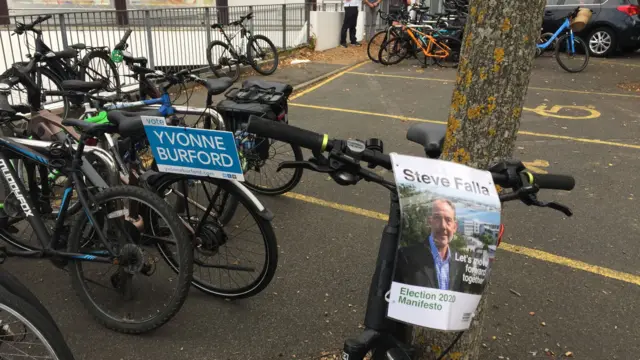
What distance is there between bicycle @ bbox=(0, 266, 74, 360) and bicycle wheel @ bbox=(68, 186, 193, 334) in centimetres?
68

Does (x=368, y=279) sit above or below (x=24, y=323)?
below

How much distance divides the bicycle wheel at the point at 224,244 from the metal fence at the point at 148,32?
382cm

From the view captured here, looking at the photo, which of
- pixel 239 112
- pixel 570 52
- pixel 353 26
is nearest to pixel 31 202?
pixel 239 112

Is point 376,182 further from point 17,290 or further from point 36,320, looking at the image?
point 17,290

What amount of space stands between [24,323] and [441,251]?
59.0 inches

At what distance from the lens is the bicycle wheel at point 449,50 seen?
11.0 metres

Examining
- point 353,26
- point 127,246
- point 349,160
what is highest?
point 349,160

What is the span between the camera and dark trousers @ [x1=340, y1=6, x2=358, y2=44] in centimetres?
1278

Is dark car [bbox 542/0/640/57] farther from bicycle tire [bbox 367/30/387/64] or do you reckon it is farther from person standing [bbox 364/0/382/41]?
person standing [bbox 364/0/382/41]

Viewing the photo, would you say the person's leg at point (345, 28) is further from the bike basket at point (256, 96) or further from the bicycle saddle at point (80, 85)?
→ the bicycle saddle at point (80, 85)

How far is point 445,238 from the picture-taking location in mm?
1295

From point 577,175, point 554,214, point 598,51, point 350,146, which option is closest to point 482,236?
point 350,146

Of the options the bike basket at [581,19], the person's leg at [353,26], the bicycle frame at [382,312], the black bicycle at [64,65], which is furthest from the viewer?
the person's leg at [353,26]

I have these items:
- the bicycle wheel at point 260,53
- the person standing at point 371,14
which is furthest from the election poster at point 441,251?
the person standing at point 371,14
